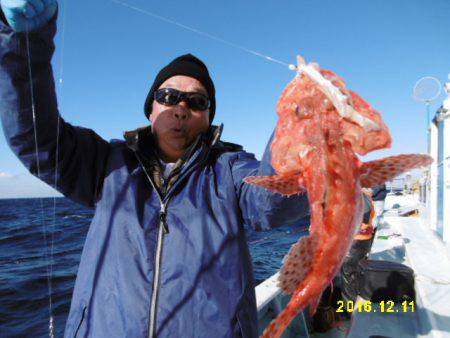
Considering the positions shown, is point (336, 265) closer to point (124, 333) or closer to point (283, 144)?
point (283, 144)

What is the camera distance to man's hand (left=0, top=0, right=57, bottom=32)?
1962mm

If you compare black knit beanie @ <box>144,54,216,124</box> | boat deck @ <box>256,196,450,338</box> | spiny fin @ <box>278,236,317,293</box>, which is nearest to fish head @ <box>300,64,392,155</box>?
spiny fin @ <box>278,236,317,293</box>

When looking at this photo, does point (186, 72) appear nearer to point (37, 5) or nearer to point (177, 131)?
point (177, 131)

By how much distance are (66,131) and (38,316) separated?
8.93m

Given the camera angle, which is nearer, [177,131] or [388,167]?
[388,167]

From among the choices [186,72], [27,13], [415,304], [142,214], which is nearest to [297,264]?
[142,214]

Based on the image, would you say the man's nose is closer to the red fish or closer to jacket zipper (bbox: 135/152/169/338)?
jacket zipper (bbox: 135/152/169/338)

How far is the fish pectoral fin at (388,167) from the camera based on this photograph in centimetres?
175

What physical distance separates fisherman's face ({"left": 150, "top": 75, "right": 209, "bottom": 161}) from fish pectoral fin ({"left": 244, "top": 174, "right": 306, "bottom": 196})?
1.22 m

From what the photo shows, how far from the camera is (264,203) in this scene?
2023 millimetres

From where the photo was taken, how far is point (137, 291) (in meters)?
2.21

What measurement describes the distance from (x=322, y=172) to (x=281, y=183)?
225mm

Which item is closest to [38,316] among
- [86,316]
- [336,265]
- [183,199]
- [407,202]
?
[86,316]
